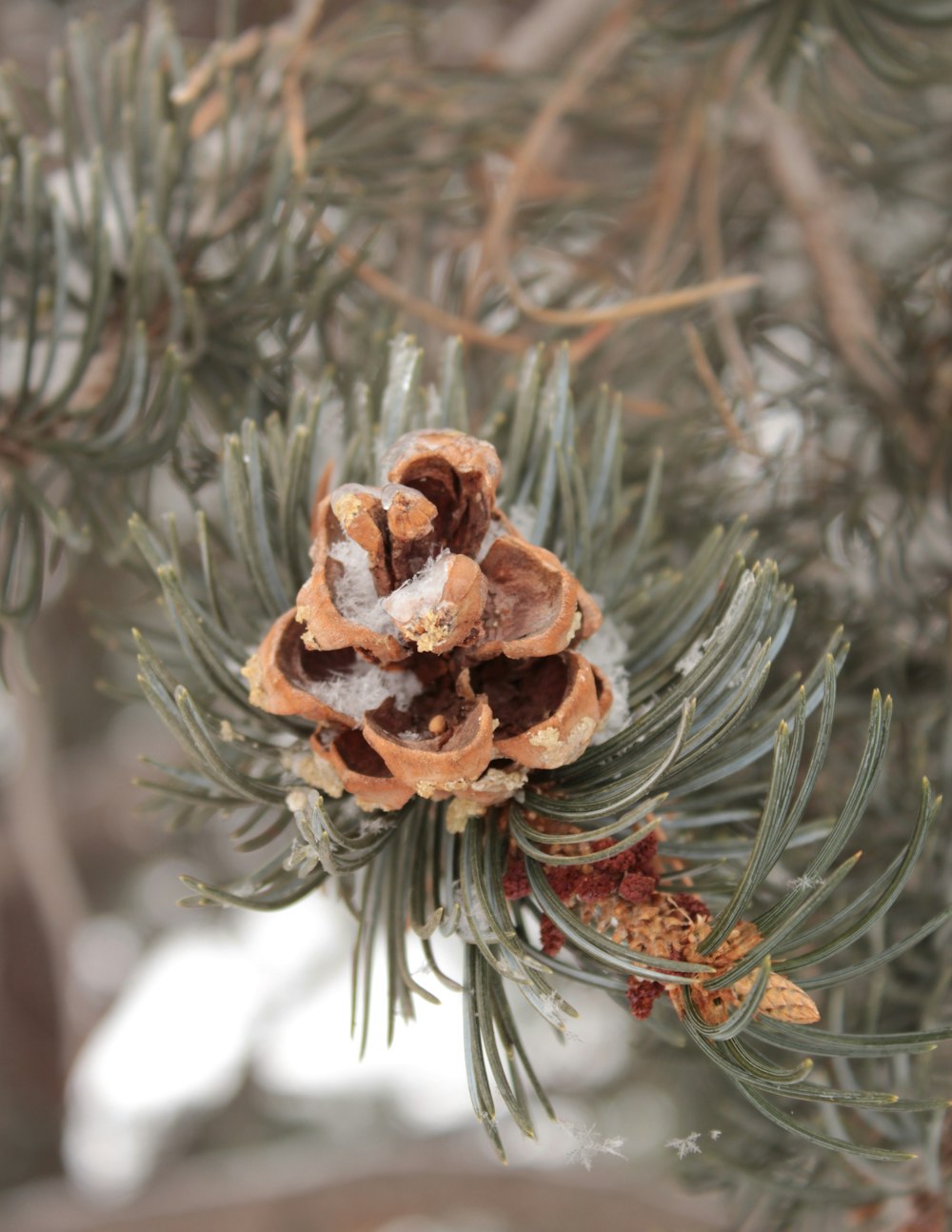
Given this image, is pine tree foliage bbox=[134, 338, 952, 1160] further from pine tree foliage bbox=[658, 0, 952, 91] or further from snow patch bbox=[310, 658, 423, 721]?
pine tree foliage bbox=[658, 0, 952, 91]

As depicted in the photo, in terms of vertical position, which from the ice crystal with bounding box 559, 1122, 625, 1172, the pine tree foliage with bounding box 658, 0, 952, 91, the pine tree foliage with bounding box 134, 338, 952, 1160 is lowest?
the ice crystal with bounding box 559, 1122, 625, 1172

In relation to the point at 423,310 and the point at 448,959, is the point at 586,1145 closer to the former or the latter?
the point at 423,310

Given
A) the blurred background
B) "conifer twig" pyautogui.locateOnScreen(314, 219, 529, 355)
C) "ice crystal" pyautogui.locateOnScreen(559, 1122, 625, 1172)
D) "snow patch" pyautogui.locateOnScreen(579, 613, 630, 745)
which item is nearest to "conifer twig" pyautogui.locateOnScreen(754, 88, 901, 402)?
the blurred background

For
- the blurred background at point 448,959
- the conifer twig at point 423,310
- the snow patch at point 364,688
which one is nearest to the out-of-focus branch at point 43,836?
the blurred background at point 448,959

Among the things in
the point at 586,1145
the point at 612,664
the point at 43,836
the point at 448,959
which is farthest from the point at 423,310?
the point at 448,959

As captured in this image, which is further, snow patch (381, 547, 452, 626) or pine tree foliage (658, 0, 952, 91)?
pine tree foliage (658, 0, 952, 91)

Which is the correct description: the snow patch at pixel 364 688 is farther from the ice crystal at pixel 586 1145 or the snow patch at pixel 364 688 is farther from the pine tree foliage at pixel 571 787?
the ice crystal at pixel 586 1145

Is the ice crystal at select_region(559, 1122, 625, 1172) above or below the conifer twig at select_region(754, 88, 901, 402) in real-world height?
below
